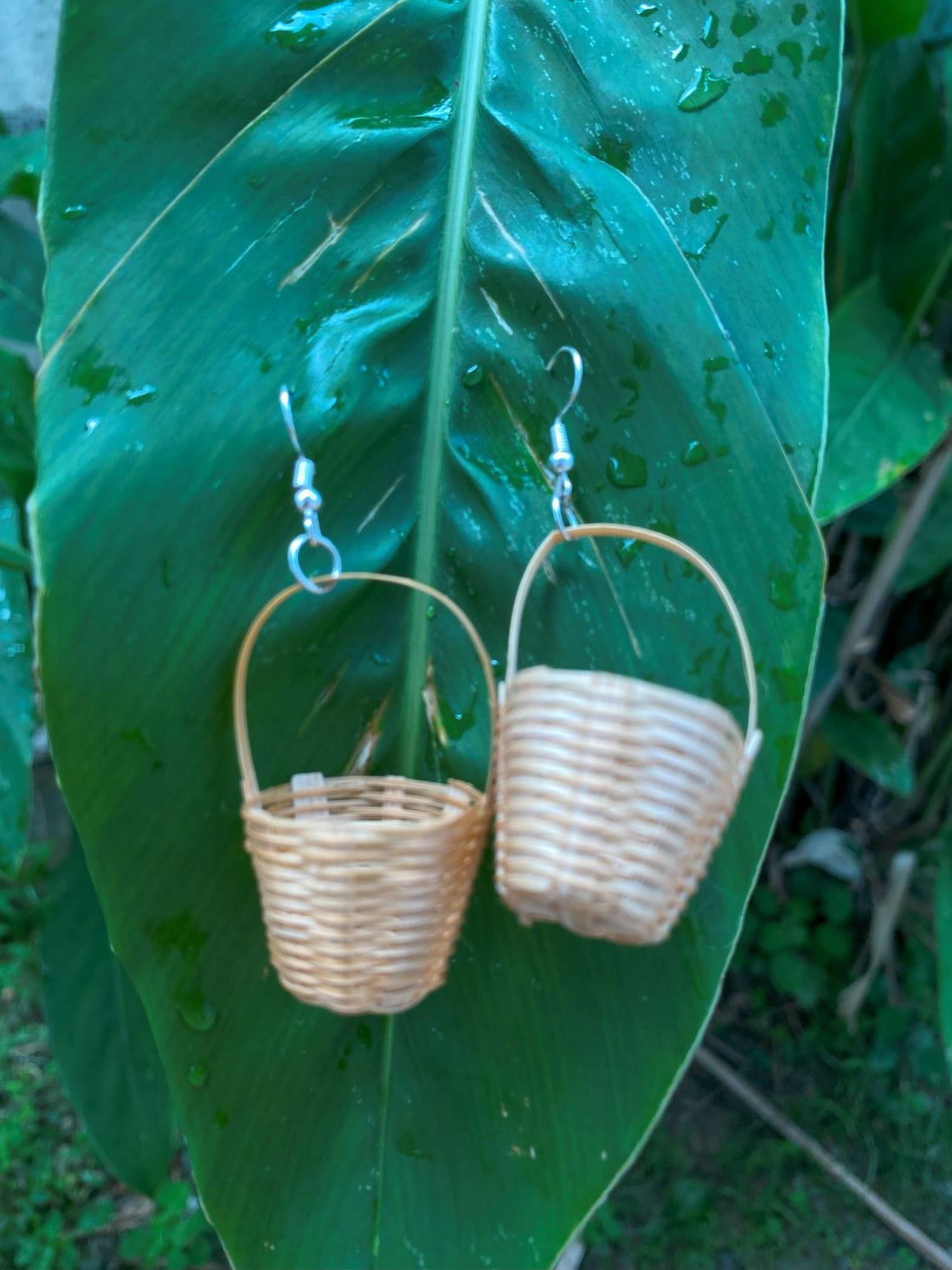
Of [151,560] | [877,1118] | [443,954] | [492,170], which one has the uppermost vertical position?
[492,170]

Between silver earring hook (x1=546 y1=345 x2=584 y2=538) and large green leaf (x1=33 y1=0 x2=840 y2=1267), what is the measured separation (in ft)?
0.04

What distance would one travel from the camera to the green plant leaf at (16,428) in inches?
26.2

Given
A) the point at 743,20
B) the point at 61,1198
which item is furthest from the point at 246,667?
the point at 61,1198

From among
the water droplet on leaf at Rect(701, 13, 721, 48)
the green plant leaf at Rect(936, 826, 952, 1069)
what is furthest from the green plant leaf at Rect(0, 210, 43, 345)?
the green plant leaf at Rect(936, 826, 952, 1069)

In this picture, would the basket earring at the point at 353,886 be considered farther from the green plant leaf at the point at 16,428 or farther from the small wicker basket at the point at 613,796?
the green plant leaf at the point at 16,428

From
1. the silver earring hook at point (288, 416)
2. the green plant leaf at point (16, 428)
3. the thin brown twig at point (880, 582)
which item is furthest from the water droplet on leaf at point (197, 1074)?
the thin brown twig at point (880, 582)

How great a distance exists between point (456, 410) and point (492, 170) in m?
0.14

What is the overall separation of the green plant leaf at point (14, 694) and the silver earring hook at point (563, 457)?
402 mm

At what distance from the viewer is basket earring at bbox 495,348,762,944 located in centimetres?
35

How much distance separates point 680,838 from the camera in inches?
14.2

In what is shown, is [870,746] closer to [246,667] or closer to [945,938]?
[945,938]

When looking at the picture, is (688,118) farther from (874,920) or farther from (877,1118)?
(877,1118)

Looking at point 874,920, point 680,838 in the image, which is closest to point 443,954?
point 680,838

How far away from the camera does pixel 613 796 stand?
349mm
